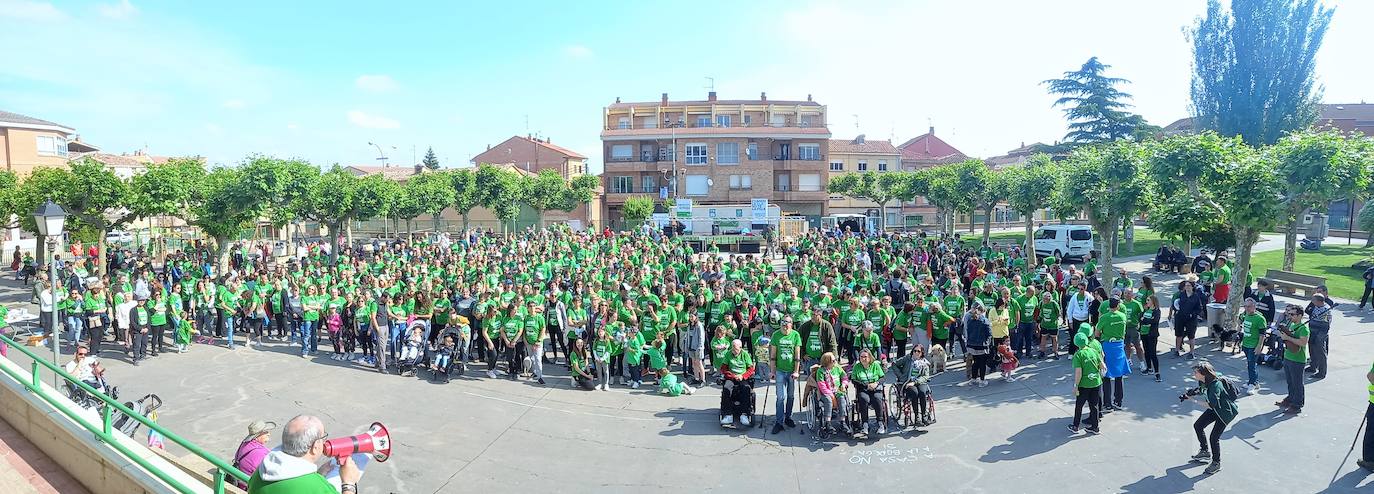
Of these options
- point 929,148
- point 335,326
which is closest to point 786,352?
point 335,326

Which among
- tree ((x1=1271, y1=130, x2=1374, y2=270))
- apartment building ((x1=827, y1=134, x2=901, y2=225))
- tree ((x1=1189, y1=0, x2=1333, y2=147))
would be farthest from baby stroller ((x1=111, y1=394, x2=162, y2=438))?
apartment building ((x1=827, y1=134, x2=901, y2=225))

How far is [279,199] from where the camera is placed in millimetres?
24109

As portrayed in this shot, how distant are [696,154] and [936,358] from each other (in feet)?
140

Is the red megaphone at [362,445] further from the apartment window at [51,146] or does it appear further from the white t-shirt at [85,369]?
the apartment window at [51,146]

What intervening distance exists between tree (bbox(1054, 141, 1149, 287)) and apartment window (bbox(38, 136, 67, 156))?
55.8 meters

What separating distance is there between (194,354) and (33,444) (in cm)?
896

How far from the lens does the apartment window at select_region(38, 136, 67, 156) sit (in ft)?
143

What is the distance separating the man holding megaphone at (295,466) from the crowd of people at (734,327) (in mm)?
6366

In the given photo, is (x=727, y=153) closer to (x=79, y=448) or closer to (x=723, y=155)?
(x=723, y=155)

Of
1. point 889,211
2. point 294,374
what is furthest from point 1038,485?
point 889,211

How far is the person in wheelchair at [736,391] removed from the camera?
382 inches

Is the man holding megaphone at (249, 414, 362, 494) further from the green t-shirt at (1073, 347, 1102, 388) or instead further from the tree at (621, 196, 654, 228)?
the tree at (621, 196, 654, 228)

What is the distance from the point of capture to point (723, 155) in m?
52.9

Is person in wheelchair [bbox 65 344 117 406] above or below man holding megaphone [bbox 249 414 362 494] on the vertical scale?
below
